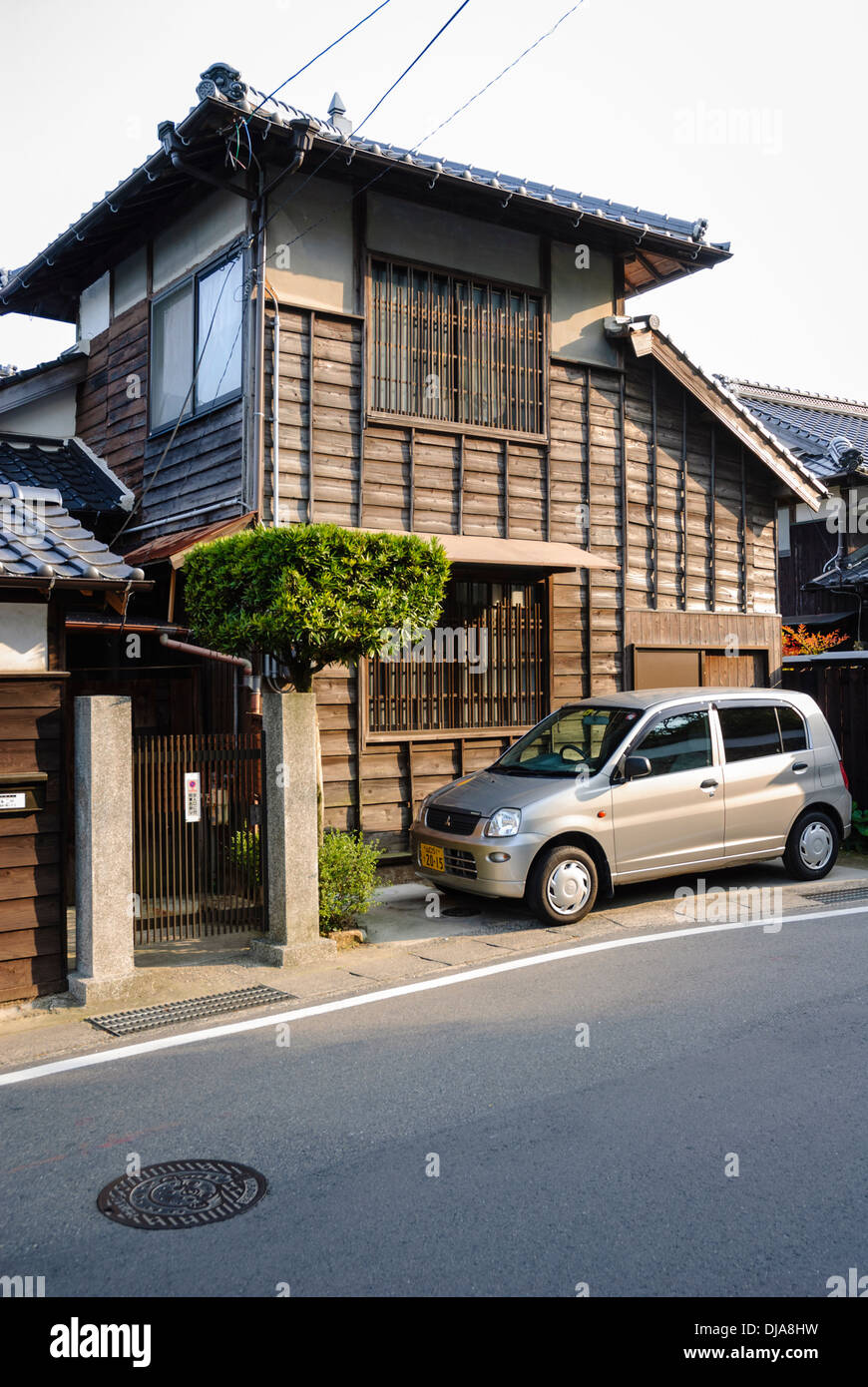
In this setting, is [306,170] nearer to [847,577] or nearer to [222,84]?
[222,84]

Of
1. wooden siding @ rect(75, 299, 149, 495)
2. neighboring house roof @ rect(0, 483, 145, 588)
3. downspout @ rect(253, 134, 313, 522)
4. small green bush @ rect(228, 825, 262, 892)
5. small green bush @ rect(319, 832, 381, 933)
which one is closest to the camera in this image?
neighboring house roof @ rect(0, 483, 145, 588)

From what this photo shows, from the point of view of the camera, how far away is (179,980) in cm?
709

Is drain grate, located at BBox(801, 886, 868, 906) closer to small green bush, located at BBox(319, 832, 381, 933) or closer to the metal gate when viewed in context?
small green bush, located at BBox(319, 832, 381, 933)

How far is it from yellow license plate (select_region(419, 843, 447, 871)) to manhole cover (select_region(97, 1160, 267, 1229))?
15.5ft

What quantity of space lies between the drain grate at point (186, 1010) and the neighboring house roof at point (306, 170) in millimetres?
6970

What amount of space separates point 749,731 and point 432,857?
3188 millimetres

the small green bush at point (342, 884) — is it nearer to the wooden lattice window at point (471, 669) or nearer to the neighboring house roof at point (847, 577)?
the wooden lattice window at point (471, 669)

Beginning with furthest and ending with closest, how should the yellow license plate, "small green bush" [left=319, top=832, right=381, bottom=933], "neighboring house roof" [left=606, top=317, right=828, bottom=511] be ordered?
"neighboring house roof" [left=606, top=317, right=828, bottom=511] < the yellow license plate < "small green bush" [left=319, top=832, right=381, bottom=933]

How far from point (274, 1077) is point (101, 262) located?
Answer: 10900 millimetres

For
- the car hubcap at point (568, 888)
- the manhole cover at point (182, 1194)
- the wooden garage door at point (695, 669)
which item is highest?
the wooden garage door at point (695, 669)

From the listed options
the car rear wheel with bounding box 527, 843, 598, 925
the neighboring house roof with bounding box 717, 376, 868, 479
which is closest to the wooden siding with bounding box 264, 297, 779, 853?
the car rear wheel with bounding box 527, 843, 598, 925

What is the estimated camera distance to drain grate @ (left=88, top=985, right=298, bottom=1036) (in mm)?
6242

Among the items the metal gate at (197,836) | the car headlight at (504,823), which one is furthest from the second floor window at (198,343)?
the car headlight at (504,823)

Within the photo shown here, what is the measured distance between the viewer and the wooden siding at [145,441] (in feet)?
34.3
